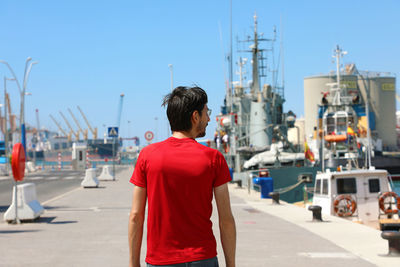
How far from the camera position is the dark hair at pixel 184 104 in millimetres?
3793

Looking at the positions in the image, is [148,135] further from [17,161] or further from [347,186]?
[17,161]

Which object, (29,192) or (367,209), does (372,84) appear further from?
(29,192)

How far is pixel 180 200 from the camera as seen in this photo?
3623mm

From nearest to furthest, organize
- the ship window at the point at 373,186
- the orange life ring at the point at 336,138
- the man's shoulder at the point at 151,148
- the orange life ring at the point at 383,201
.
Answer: the man's shoulder at the point at 151,148, the orange life ring at the point at 383,201, the ship window at the point at 373,186, the orange life ring at the point at 336,138

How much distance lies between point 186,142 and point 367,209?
55.5 feet

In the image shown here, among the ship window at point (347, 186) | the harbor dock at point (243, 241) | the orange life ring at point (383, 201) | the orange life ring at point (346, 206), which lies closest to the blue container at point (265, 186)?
the ship window at point (347, 186)

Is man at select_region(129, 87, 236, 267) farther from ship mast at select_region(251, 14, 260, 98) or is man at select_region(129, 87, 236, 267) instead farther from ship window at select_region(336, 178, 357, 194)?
ship mast at select_region(251, 14, 260, 98)

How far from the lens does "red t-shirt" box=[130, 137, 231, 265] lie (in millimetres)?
3590

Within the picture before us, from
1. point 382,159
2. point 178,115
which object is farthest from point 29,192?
point 382,159

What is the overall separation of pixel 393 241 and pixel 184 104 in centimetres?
704

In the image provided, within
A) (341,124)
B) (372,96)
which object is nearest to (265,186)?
(341,124)

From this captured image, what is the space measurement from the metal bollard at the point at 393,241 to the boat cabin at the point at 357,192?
9.47 metres

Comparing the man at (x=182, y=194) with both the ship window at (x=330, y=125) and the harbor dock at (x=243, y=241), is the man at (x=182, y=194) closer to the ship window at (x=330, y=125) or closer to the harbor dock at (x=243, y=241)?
the harbor dock at (x=243, y=241)

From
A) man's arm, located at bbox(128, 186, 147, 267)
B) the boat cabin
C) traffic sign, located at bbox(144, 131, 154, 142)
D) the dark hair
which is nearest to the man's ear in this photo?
the dark hair
